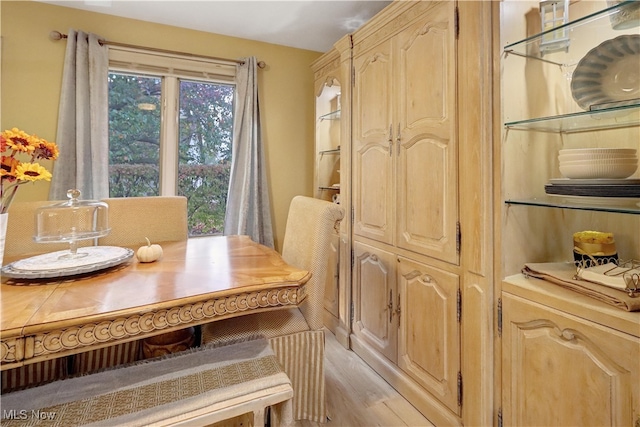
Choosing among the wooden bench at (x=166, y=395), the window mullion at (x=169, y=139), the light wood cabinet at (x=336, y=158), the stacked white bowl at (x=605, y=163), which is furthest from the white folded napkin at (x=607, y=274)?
the window mullion at (x=169, y=139)

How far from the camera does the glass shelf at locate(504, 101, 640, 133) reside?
1212mm

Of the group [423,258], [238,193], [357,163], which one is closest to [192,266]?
[423,258]

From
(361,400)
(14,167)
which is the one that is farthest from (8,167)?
(361,400)

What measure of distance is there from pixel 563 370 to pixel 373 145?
1.44 metres

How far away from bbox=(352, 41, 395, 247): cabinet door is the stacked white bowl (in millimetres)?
883

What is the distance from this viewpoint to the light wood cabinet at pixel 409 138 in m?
1.54

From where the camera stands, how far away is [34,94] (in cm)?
231

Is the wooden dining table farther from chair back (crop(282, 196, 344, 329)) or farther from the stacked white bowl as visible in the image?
the stacked white bowl

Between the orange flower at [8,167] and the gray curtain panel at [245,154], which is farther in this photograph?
the gray curtain panel at [245,154]

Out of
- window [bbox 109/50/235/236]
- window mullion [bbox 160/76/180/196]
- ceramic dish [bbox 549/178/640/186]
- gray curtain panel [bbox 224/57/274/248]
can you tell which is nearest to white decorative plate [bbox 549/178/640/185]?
ceramic dish [bbox 549/178/640/186]

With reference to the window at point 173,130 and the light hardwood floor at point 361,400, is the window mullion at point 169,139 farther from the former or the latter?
the light hardwood floor at point 361,400

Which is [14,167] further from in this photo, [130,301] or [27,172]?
[130,301]

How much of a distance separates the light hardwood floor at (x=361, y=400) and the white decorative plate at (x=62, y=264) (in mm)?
1174

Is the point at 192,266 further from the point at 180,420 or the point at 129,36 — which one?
the point at 129,36
